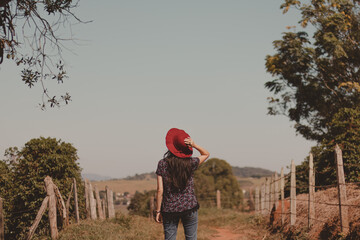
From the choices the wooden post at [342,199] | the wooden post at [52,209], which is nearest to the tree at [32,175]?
the wooden post at [52,209]

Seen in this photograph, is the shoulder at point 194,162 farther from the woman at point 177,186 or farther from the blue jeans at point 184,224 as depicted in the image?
the blue jeans at point 184,224

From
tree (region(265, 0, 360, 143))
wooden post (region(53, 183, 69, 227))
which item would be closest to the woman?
wooden post (region(53, 183, 69, 227))

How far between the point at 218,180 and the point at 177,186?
45.2 m

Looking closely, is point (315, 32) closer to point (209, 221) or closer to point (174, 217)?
point (209, 221)

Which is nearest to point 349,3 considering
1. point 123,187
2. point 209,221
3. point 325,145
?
point 325,145

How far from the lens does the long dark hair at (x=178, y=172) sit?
4840mm

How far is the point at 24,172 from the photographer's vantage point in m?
12.4

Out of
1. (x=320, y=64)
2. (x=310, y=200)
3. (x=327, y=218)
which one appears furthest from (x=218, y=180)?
(x=327, y=218)

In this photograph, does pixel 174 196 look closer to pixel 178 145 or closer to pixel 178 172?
pixel 178 172

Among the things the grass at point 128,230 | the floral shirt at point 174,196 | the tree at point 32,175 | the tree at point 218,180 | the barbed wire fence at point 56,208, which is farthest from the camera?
the tree at point 218,180

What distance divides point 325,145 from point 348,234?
675 cm

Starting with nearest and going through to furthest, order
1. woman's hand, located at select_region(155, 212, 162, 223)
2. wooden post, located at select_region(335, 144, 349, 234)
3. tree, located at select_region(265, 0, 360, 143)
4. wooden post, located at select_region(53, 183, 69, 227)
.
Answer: woman's hand, located at select_region(155, 212, 162, 223) → wooden post, located at select_region(335, 144, 349, 234) → wooden post, located at select_region(53, 183, 69, 227) → tree, located at select_region(265, 0, 360, 143)

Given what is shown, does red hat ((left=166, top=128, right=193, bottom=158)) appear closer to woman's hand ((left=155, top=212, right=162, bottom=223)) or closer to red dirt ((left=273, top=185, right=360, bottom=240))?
woman's hand ((left=155, top=212, right=162, bottom=223))

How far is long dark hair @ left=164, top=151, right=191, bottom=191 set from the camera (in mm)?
4840
